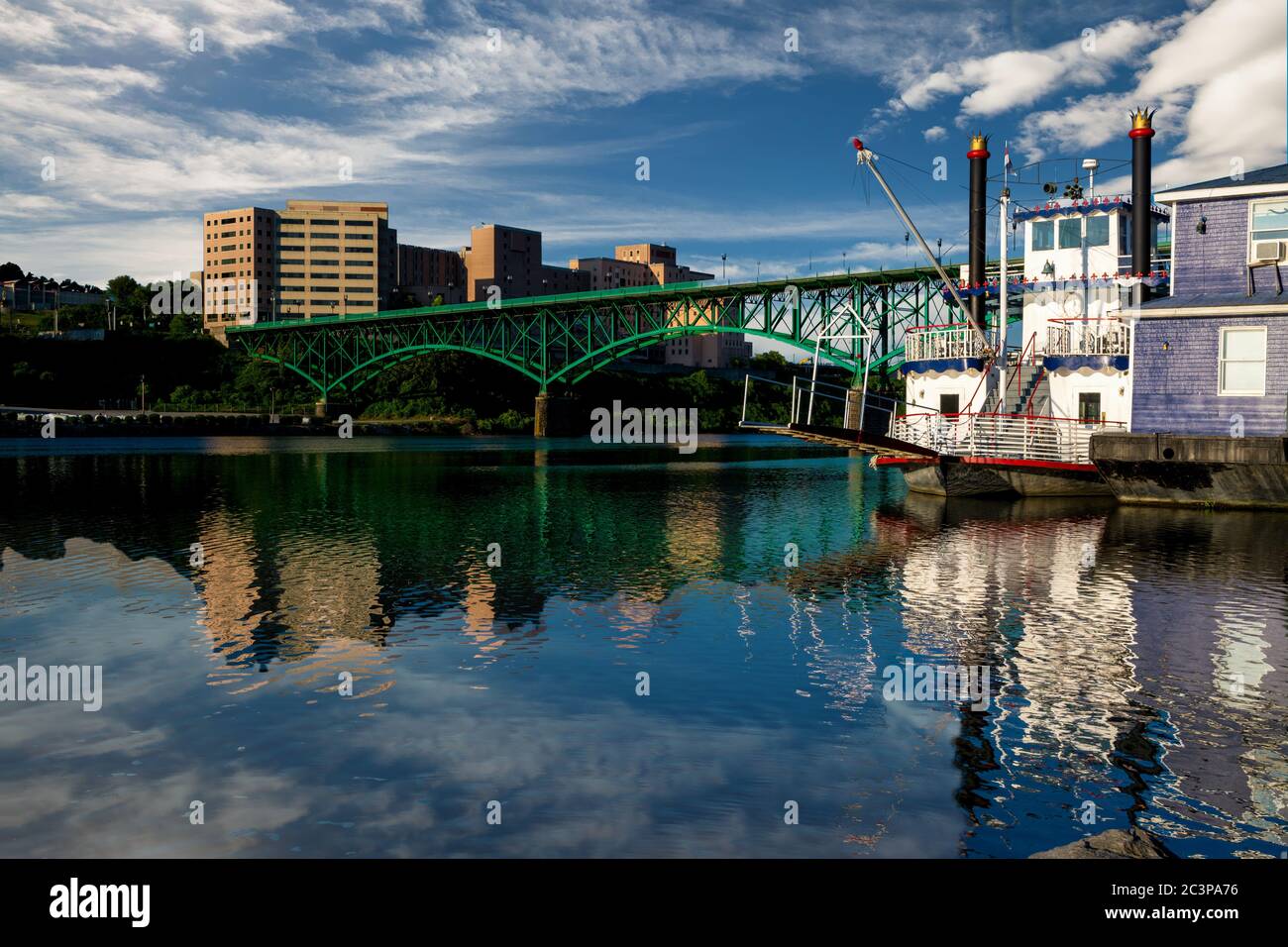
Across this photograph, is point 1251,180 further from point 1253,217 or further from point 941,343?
point 941,343

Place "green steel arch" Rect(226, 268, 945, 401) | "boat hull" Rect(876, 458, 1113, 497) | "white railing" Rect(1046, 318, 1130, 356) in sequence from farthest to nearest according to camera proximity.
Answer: "green steel arch" Rect(226, 268, 945, 401), "white railing" Rect(1046, 318, 1130, 356), "boat hull" Rect(876, 458, 1113, 497)

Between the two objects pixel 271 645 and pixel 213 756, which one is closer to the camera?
pixel 213 756

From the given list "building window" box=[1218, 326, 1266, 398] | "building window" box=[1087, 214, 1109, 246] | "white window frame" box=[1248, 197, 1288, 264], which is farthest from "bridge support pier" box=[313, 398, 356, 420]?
"white window frame" box=[1248, 197, 1288, 264]

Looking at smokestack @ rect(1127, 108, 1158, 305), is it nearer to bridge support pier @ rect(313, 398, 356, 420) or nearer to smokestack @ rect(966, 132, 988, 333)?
smokestack @ rect(966, 132, 988, 333)

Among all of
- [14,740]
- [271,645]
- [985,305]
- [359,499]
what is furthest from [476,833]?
[985,305]

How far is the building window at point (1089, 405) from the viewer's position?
122 feet

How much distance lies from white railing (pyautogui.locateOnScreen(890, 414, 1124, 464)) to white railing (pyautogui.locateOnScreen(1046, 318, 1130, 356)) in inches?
120

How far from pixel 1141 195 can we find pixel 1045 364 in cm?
804

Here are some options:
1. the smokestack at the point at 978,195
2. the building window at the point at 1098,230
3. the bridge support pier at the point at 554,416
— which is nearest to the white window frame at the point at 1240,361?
the building window at the point at 1098,230

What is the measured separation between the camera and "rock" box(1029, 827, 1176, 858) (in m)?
6.91

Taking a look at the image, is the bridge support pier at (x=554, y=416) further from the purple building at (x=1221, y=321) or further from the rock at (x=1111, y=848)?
the rock at (x=1111, y=848)
